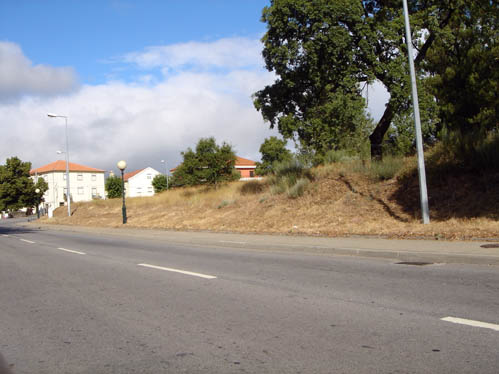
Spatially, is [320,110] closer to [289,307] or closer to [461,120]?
[461,120]

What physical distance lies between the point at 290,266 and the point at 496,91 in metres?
15.1

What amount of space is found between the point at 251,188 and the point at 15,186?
43147 millimetres

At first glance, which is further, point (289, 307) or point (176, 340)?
point (289, 307)

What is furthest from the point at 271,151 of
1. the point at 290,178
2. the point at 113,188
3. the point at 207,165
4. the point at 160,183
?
the point at 290,178

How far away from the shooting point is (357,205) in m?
17.6

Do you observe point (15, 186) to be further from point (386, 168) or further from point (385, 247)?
point (385, 247)

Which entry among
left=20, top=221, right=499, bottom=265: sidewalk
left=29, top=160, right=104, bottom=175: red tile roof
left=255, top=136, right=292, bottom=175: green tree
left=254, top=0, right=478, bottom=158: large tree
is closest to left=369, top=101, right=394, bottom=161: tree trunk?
left=254, top=0, right=478, bottom=158: large tree

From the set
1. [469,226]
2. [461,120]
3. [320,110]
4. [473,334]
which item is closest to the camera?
[473,334]

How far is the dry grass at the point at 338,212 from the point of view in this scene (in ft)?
42.6

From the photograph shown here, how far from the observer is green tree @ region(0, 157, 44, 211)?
58312 mm


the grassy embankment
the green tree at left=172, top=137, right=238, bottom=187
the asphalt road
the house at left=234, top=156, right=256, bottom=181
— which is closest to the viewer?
the asphalt road

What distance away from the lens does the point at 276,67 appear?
19891 mm

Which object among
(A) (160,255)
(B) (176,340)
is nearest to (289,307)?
(B) (176,340)

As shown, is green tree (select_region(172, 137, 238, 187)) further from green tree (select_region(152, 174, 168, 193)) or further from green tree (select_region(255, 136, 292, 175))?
green tree (select_region(152, 174, 168, 193))
